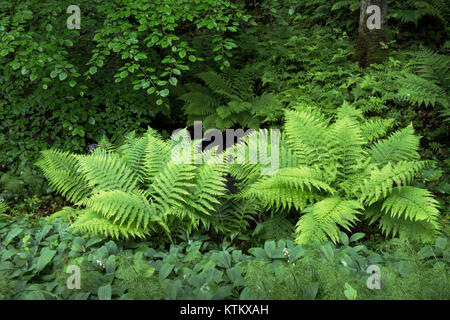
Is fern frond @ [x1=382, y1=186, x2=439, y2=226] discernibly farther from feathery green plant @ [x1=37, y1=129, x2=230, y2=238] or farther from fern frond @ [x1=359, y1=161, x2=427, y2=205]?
feathery green plant @ [x1=37, y1=129, x2=230, y2=238]

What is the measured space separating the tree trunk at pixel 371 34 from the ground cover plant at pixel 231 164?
4cm

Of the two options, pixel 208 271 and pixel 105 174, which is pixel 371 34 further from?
pixel 208 271

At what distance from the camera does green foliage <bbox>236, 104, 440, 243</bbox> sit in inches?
105

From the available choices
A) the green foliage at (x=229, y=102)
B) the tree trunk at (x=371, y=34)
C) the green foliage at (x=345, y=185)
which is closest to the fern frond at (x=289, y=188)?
the green foliage at (x=345, y=185)

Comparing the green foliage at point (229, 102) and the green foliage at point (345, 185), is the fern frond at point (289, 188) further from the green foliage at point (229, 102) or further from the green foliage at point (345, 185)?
the green foliage at point (229, 102)

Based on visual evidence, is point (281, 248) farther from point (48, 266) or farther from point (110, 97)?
point (110, 97)

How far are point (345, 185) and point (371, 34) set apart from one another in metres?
3.19

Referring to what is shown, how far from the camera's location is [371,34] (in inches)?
201

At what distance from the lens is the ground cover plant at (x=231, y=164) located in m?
2.01

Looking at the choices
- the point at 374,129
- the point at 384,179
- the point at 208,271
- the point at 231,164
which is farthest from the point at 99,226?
the point at 374,129

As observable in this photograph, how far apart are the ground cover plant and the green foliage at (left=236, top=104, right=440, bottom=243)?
18 millimetres

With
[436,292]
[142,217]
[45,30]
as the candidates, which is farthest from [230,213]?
[45,30]

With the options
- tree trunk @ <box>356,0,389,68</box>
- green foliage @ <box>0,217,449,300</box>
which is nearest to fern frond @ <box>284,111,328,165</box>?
green foliage @ <box>0,217,449,300</box>

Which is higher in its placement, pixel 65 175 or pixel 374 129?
pixel 374 129
